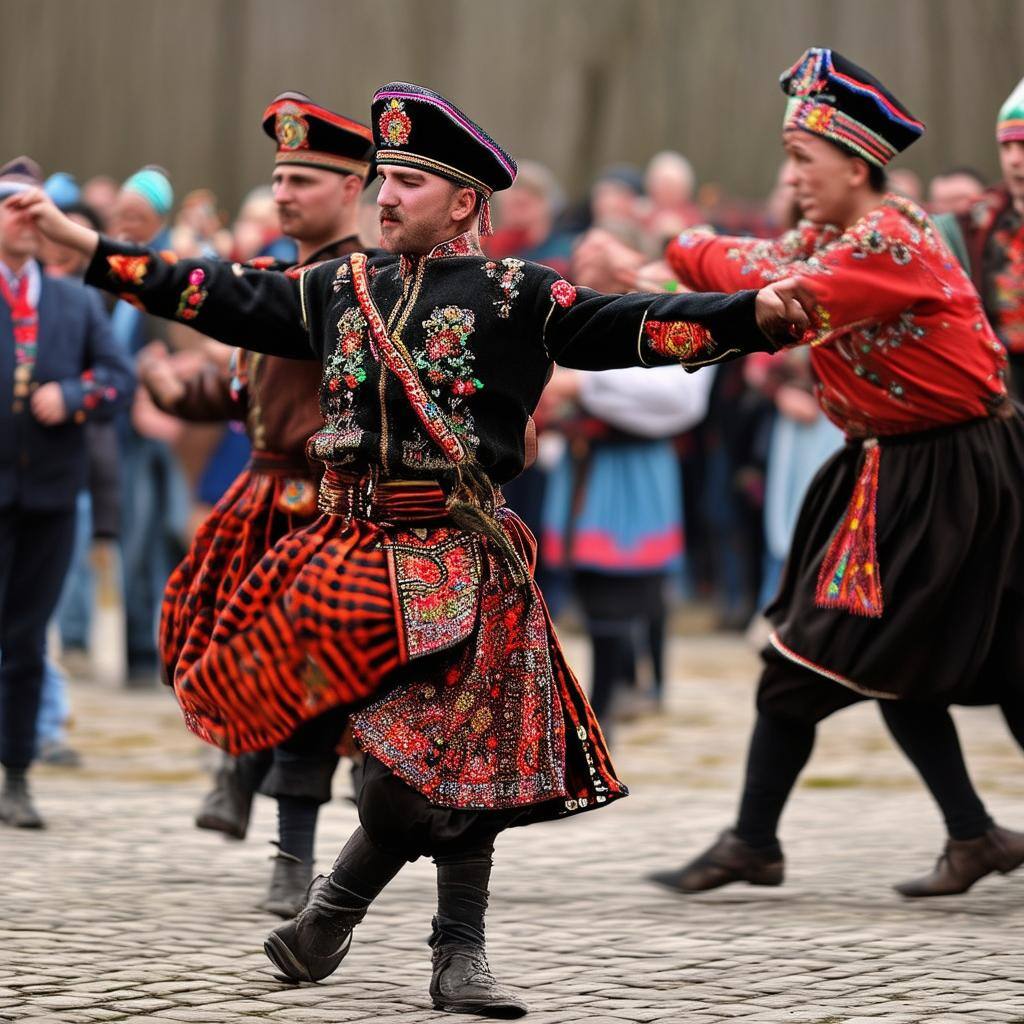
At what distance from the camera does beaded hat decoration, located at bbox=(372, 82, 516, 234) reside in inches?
175

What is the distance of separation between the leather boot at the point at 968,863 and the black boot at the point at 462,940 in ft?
5.29

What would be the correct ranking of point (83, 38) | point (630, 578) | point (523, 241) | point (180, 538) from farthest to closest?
1. point (83, 38)
2. point (523, 241)
3. point (180, 538)
4. point (630, 578)

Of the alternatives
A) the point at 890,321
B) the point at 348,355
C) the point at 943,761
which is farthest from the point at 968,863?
the point at 348,355

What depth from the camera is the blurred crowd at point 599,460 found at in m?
8.41

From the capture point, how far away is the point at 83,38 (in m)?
16.1

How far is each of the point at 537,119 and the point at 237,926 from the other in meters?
11.7

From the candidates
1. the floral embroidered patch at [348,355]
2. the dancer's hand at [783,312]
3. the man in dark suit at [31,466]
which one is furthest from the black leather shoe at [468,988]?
the man in dark suit at [31,466]

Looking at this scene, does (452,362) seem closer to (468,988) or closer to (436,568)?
(436,568)

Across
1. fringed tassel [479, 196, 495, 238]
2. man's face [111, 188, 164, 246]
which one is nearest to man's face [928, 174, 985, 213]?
man's face [111, 188, 164, 246]

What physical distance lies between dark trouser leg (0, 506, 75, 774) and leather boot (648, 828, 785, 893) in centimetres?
220

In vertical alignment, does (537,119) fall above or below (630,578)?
above

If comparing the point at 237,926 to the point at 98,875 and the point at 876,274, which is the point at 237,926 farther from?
the point at 876,274

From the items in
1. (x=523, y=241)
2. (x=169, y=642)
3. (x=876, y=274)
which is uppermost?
(x=523, y=241)

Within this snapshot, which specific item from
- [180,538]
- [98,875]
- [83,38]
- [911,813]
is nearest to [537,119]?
[83,38]
